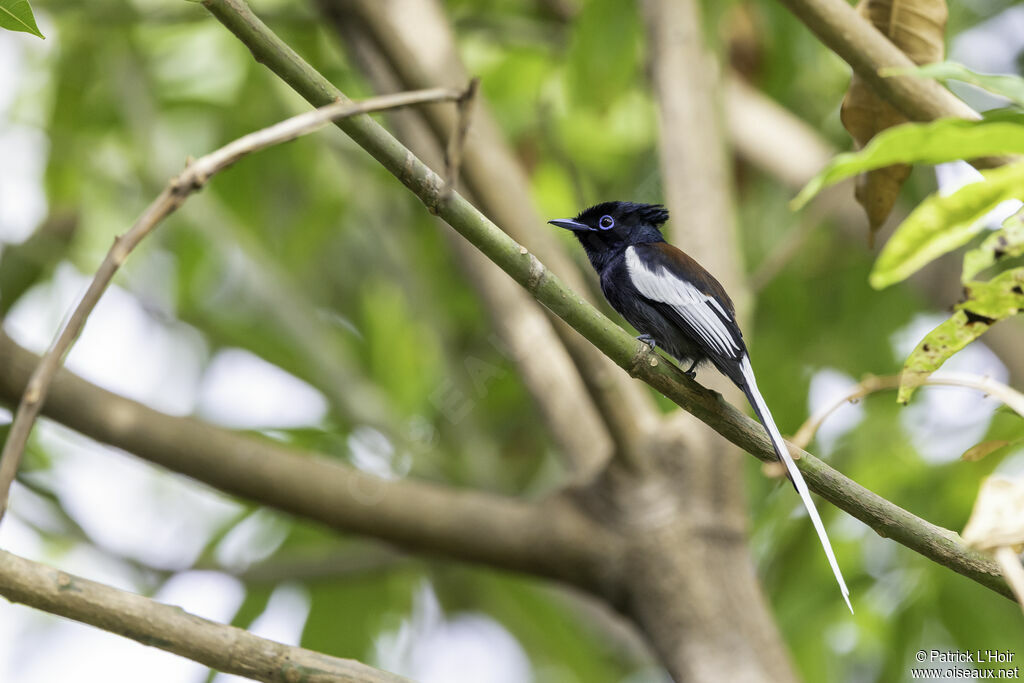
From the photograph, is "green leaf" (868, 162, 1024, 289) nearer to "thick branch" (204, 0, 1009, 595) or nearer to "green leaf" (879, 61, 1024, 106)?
"green leaf" (879, 61, 1024, 106)

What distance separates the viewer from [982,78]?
1.50 meters

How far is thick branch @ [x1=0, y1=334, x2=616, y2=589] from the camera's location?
2979mm

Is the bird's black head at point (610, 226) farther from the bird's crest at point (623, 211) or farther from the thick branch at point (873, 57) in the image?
the thick branch at point (873, 57)

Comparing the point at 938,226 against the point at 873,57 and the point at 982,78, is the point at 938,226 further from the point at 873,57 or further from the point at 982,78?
the point at 873,57

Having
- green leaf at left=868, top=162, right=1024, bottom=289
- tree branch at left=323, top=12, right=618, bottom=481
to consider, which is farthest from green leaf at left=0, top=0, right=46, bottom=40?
tree branch at left=323, top=12, right=618, bottom=481

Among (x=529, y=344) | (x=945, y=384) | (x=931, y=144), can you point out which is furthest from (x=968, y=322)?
(x=529, y=344)

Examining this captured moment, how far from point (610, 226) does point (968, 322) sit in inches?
58.1

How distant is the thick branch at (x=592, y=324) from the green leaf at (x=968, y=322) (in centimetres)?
21

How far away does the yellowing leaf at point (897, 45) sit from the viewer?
2.33 metres

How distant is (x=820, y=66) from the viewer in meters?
5.39

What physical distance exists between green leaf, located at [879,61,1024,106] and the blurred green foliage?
208 cm

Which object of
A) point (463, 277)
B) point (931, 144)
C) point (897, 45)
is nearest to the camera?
point (931, 144)

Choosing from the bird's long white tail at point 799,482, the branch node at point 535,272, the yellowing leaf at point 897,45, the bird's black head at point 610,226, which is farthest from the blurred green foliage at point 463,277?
the branch node at point 535,272

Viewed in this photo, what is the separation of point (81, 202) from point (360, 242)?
1373mm
